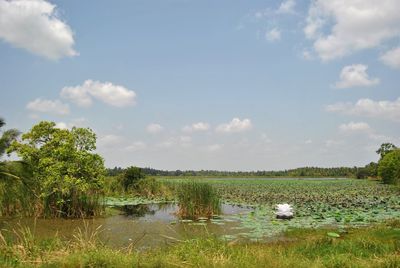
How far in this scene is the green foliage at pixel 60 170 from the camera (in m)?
17.2

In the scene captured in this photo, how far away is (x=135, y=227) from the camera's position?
15.2m

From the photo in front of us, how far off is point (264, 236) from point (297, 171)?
94.3 m

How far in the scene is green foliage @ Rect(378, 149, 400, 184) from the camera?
43.7m

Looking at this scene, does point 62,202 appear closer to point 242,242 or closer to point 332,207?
point 242,242

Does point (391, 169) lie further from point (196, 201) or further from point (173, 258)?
point (173, 258)

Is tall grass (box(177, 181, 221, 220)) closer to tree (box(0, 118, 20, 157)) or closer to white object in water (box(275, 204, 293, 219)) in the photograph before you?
white object in water (box(275, 204, 293, 219))

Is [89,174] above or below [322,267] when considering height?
above

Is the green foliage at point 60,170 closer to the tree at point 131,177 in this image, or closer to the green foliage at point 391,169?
the tree at point 131,177

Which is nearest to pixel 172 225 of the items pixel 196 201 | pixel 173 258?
pixel 196 201

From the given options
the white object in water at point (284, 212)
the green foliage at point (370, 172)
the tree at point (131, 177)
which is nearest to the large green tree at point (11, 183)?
the white object in water at point (284, 212)

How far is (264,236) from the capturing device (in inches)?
518

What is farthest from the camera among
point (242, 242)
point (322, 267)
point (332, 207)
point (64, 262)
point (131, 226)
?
point (332, 207)

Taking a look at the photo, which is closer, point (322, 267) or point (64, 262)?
point (64, 262)

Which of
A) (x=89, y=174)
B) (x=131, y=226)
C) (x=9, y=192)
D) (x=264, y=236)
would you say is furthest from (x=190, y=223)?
(x=9, y=192)
